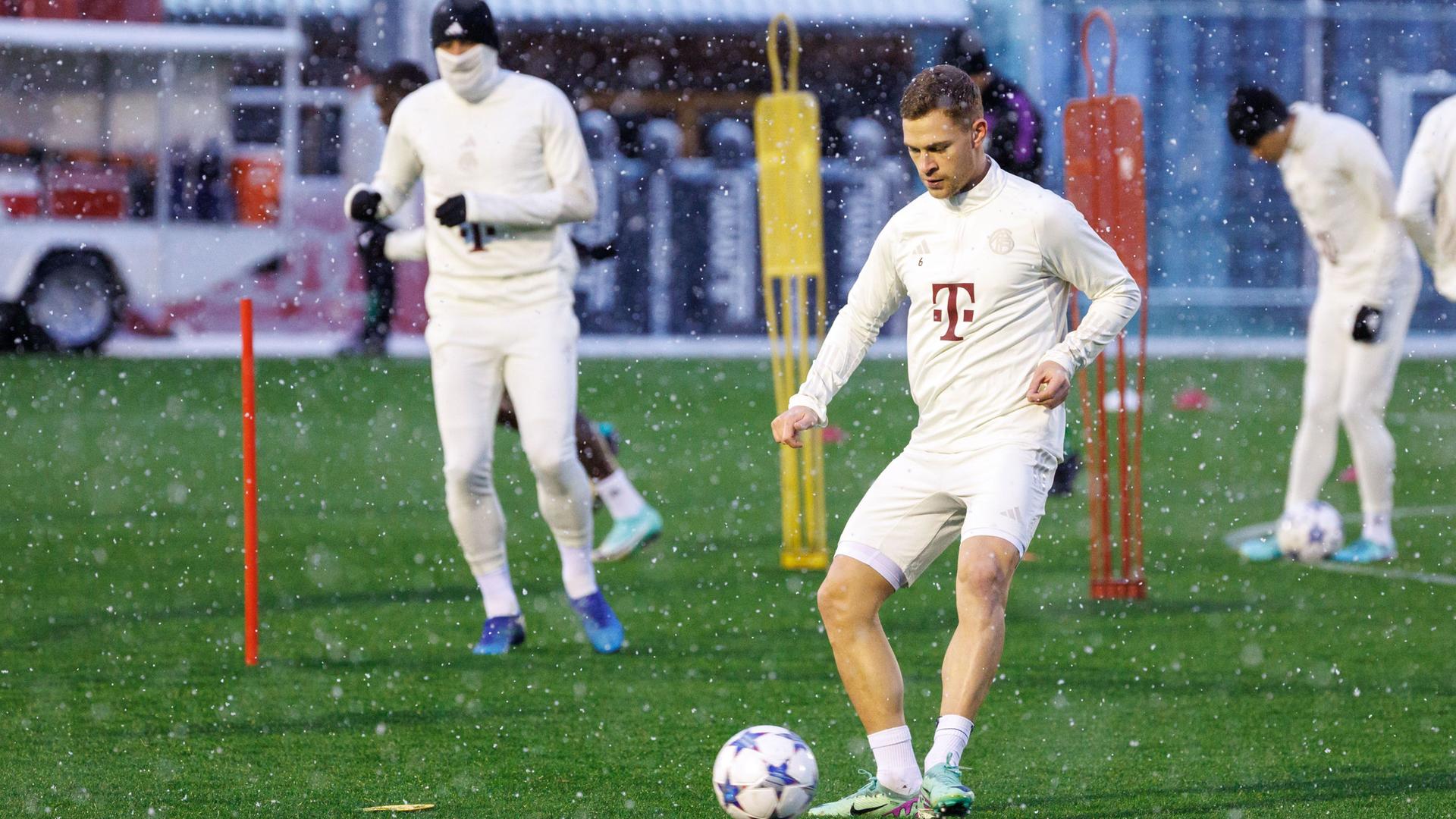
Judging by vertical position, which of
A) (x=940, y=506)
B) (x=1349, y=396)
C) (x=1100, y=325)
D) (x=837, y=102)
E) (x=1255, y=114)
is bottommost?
(x=1349, y=396)

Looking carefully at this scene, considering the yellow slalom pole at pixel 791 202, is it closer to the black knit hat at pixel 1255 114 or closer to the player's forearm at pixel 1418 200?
the black knit hat at pixel 1255 114

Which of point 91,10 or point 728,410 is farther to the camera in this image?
point 91,10

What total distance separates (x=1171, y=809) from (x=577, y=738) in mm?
1710

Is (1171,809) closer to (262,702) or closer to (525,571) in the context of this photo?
(262,702)

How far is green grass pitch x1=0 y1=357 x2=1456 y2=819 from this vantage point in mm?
5129

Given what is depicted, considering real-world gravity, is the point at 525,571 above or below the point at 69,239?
below

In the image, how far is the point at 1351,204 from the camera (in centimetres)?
901

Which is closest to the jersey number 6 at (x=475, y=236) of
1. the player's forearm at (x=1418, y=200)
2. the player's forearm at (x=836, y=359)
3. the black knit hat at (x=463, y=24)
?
the black knit hat at (x=463, y=24)

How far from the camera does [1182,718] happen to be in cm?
596

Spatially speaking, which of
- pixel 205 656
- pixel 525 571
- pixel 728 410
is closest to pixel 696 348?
pixel 728 410

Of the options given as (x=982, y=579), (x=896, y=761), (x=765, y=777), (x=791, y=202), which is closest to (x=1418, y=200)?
(x=791, y=202)

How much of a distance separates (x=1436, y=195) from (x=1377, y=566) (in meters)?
1.67

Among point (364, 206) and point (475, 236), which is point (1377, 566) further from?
point (364, 206)

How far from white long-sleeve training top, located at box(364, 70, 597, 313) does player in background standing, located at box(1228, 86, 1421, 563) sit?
11.5ft
